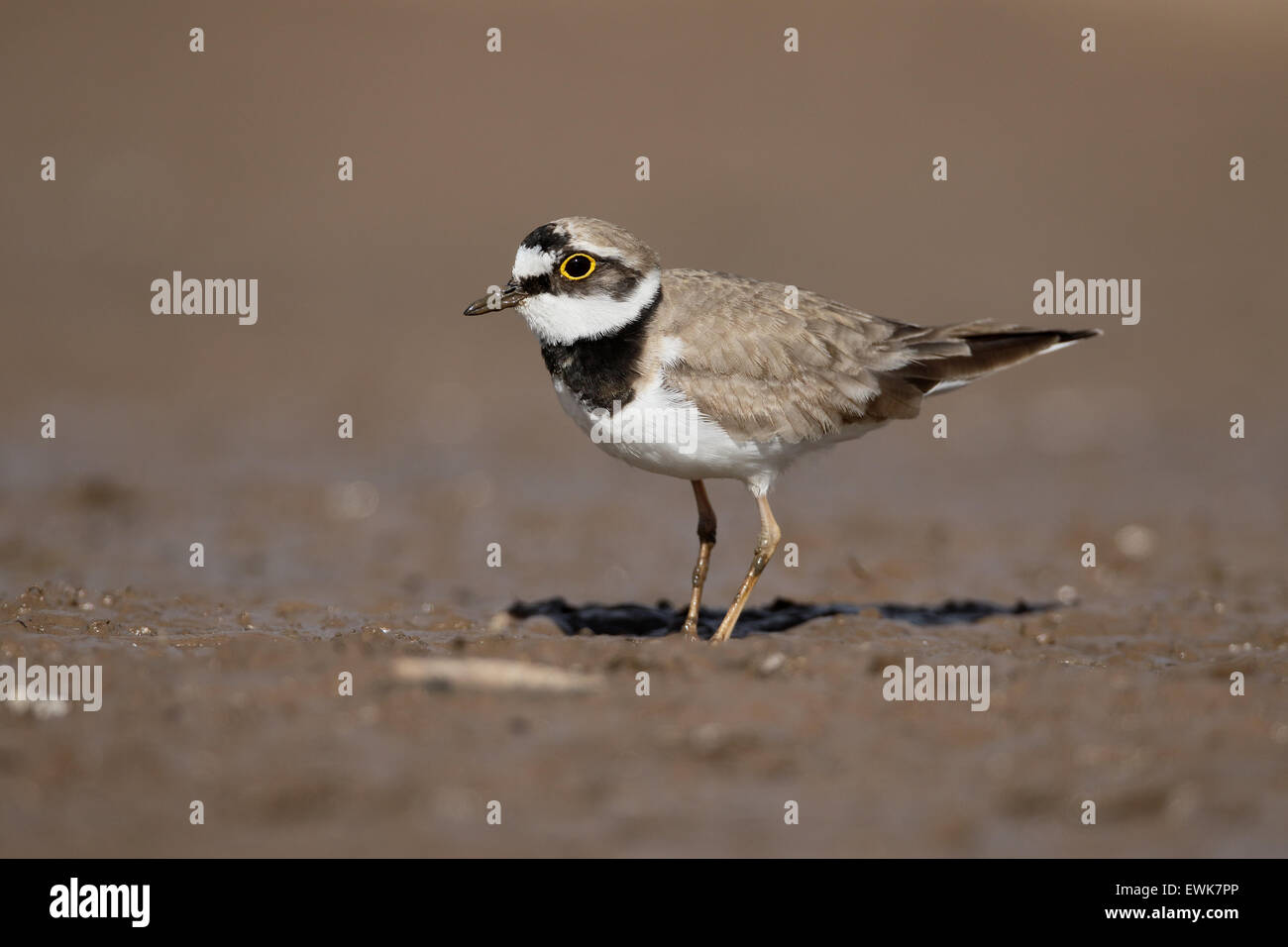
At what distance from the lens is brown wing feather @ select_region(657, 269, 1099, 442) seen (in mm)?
7754

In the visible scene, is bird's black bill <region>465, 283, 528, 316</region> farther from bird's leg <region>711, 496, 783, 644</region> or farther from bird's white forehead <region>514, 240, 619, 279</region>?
bird's leg <region>711, 496, 783, 644</region>

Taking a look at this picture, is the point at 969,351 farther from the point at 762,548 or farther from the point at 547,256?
the point at 547,256

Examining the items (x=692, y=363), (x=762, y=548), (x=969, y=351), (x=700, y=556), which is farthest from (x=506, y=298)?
(x=969, y=351)

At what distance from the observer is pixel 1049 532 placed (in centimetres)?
1155

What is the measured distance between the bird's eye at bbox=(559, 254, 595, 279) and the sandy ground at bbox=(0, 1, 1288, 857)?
1.92 metres

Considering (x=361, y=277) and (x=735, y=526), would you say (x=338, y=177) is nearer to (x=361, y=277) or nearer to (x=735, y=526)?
(x=361, y=277)

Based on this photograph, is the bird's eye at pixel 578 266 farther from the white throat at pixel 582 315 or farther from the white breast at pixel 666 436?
the white breast at pixel 666 436

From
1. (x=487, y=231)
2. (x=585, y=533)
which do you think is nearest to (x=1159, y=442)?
(x=585, y=533)

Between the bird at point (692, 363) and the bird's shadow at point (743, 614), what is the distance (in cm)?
45

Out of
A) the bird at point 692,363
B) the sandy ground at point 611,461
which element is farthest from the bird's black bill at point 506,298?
the sandy ground at point 611,461

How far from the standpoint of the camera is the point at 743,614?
352 inches

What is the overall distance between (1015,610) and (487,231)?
1292cm

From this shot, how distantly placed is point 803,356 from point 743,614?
70.1 inches

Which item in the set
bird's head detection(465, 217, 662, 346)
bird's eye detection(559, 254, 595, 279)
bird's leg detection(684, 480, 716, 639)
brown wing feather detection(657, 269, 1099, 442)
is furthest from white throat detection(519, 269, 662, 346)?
bird's leg detection(684, 480, 716, 639)
